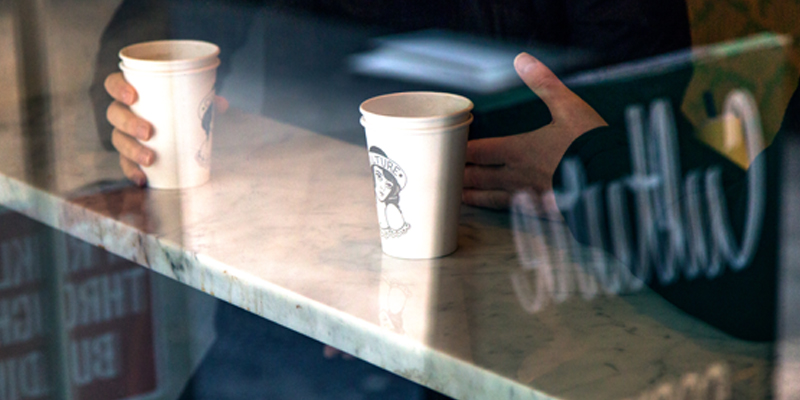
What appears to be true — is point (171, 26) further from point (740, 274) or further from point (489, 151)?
point (740, 274)

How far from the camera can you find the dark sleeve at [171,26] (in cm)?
49

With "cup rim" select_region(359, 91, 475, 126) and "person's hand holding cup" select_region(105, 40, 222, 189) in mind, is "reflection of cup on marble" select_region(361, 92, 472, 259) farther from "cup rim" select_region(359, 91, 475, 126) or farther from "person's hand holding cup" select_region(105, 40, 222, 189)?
"person's hand holding cup" select_region(105, 40, 222, 189)

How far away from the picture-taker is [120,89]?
19.4 inches

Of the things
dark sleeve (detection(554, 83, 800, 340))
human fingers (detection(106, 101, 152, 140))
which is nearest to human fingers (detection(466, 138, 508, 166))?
dark sleeve (detection(554, 83, 800, 340))

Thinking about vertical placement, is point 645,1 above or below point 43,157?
above

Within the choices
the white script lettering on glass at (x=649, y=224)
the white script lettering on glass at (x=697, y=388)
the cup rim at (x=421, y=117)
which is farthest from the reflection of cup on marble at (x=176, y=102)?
the white script lettering on glass at (x=697, y=388)

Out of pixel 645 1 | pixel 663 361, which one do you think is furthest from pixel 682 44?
pixel 663 361

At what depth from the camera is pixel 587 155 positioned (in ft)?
1.25

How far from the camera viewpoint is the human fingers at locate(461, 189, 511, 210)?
45 cm

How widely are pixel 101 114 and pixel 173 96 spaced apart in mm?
110

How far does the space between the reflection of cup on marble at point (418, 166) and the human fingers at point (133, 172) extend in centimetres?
23

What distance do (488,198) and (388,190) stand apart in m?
0.11

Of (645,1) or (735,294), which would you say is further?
(645,1)

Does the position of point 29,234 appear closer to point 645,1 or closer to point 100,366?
point 100,366
